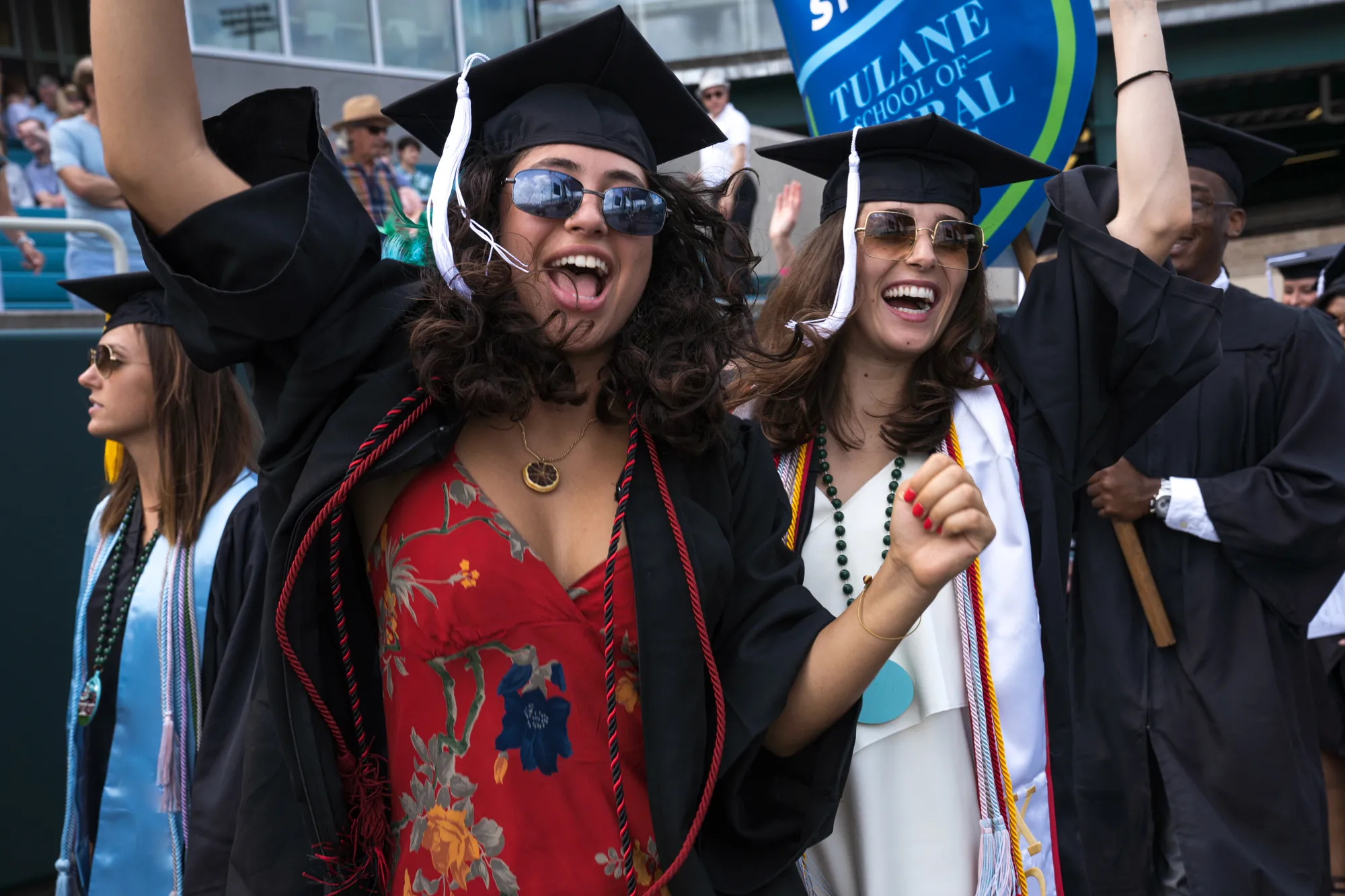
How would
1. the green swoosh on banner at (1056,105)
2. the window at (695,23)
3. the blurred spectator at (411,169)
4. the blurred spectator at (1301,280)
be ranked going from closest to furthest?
the green swoosh on banner at (1056,105) → the blurred spectator at (1301,280) → the blurred spectator at (411,169) → the window at (695,23)

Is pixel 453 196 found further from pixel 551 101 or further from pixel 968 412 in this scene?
pixel 968 412

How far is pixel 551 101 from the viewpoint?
1.98m

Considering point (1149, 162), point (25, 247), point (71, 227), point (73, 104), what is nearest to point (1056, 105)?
point (1149, 162)

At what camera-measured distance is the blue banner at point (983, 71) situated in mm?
3170

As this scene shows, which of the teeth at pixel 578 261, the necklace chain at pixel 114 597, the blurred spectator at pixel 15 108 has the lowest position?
the necklace chain at pixel 114 597

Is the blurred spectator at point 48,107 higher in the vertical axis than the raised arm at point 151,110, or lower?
higher

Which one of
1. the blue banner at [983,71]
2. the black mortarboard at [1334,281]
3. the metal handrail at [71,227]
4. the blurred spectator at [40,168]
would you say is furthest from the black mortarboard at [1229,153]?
the blurred spectator at [40,168]

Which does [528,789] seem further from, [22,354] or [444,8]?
[444,8]

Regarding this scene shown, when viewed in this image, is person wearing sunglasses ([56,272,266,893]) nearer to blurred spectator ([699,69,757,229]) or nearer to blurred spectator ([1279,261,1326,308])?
blurred spectator ([699,69,757,229])

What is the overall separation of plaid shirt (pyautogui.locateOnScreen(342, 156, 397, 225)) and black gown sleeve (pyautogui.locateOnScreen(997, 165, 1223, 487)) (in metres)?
6.40

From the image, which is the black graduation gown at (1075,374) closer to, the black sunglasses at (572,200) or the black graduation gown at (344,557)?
the black graduation gown at (344,557)

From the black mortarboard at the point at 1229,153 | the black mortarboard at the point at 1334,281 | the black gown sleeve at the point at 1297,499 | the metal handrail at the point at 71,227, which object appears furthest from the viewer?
the black mortarboard at the point at 1334,281

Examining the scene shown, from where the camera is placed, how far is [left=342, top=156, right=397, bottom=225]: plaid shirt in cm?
852

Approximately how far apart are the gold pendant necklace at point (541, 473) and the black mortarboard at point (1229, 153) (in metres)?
2.96
